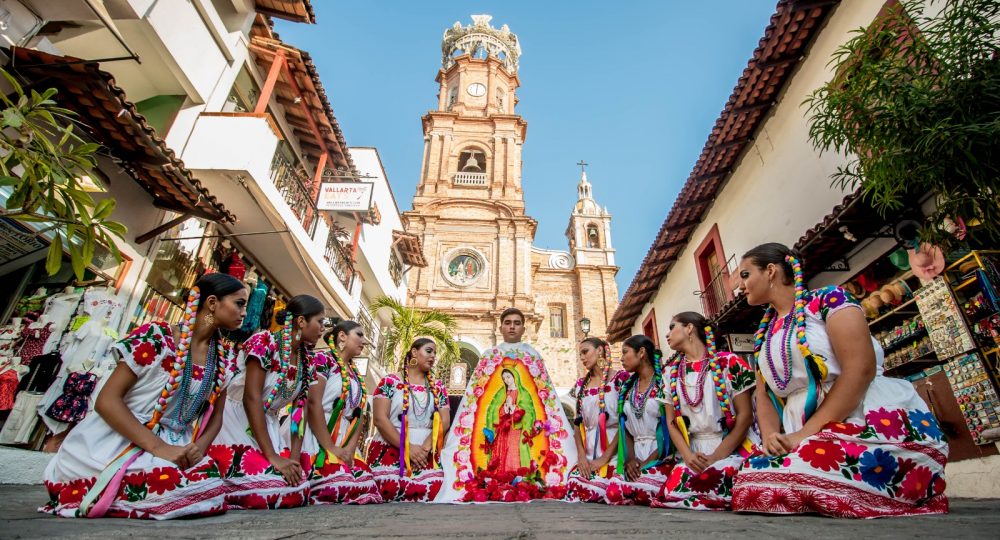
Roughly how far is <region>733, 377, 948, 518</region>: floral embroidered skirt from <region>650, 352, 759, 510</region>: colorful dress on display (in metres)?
0.76

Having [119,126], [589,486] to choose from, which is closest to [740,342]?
[589,486]

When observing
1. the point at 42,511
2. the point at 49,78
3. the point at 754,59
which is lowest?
the point at 42,511

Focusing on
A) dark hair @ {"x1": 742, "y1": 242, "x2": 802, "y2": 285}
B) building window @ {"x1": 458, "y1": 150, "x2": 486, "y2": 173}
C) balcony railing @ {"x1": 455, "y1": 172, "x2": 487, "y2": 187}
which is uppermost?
building window @ {"x1": 458, "y1": 150, "x2": 486, "y2": 173}

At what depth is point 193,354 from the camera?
278 centimetres

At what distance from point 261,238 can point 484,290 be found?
1576 centimetres

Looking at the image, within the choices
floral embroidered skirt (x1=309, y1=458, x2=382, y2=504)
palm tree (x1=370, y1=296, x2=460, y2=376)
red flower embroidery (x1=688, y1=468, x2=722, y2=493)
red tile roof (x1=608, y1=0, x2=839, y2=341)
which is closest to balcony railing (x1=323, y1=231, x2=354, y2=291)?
palm tree (x1=370, y1=296, x2=460, y2=376)

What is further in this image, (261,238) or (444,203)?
(444,203)

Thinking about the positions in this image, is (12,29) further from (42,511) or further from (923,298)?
(923,298)

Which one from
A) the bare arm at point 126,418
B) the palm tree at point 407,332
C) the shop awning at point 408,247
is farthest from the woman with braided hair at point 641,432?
the shop awning at point 408,247

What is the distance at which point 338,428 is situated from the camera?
168 inches

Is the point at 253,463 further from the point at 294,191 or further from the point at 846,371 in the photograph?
the point at 294,191

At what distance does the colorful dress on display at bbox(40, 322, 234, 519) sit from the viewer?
7.17 feet

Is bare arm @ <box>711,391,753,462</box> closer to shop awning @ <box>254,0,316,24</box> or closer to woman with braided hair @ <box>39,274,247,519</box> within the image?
woman with braided hair @ <box>39,274,247,519</box>

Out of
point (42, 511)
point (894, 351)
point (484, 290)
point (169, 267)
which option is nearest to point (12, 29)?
point (169, 267)
